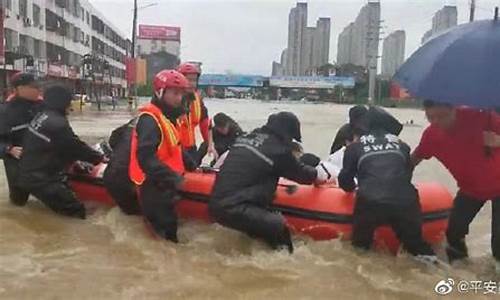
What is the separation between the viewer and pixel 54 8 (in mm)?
52344

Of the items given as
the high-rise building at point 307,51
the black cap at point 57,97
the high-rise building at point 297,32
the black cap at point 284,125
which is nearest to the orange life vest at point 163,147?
the black cap at point 284,125

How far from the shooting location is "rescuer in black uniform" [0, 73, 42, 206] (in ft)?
21.3

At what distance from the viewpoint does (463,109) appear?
14.5 ft

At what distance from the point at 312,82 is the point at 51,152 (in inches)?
3440

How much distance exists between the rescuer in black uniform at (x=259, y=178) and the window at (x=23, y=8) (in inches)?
1610

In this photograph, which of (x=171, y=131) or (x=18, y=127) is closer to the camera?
(x=171, y=131)

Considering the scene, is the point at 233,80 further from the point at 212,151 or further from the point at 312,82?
the point at 212,151

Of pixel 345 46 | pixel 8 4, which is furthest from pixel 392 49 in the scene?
pixel 8 4

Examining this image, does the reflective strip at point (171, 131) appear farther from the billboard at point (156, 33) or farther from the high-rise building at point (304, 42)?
the billboard at point (156, 33)

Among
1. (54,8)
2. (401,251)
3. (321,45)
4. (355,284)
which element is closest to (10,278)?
(355,284)

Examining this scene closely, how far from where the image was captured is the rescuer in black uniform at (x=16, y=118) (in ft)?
21.3

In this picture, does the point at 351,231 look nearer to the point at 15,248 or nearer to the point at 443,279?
the point at 443,279

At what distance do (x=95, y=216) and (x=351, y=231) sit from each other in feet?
8.91

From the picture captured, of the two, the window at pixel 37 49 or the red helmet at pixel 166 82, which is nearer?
the red helmet at pixel 166 82
